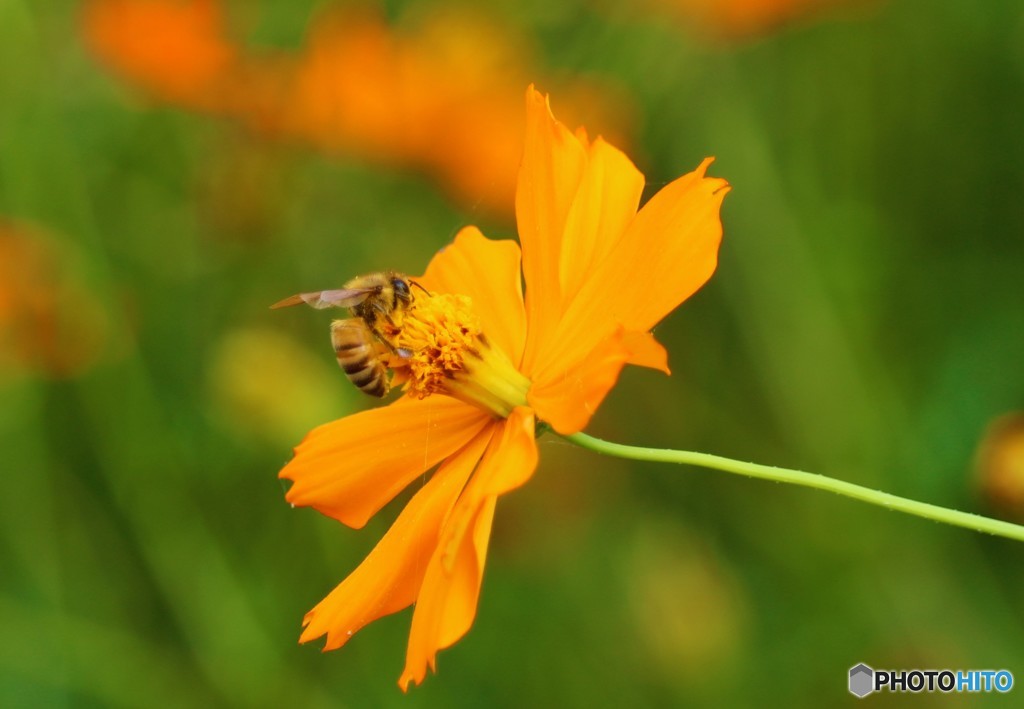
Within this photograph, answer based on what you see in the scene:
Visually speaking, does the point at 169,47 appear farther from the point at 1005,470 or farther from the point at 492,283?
the point at 1005,470

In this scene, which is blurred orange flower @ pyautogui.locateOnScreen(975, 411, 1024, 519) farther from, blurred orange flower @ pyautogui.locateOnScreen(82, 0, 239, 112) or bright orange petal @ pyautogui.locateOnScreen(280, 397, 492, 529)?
blurred orange flower @ pyautogui.locateOnScreen(82, 0, 239, 112)

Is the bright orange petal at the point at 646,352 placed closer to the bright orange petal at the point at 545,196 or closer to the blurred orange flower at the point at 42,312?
the bright orange petal at the point at 545,196

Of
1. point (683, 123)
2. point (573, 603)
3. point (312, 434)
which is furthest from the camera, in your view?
point (683, 123)

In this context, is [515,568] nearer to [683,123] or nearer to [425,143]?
[425,143]

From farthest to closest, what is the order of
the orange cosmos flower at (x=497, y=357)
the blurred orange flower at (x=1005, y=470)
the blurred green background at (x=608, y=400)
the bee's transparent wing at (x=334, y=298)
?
the blurred green background at (x=608, y=400) → the blurred orange flower at (x=1005, y=470) → the bee's transparent wing at (x=334, y=298) → the orange cosmos flower at (x=497, y=357)

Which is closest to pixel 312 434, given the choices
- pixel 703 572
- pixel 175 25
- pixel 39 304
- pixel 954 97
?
pixel 703 572

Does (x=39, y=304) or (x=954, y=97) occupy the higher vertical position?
(x=954, y=97)

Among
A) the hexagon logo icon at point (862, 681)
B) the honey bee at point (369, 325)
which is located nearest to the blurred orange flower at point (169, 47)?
the honey bee at point (369, 325)
